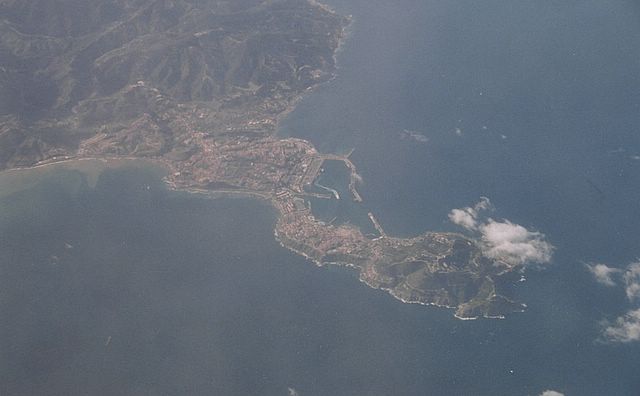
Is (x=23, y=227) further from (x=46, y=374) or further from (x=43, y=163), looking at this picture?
(x=46, y=374)

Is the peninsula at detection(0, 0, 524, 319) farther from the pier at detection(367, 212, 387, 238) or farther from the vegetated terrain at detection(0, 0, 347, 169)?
the vegetated terrain at detection(0, 0, 347, 169)

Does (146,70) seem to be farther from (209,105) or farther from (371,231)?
(371,231)

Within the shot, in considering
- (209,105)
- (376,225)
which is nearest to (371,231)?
(376,225)

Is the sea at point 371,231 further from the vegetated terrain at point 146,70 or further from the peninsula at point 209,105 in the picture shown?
the vegetated terrain at point 146,70

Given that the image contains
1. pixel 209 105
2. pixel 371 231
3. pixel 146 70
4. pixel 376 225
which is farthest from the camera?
pixel 146 70

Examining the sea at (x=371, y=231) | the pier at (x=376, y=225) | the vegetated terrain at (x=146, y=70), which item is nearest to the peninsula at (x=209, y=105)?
the pier at (x=376, y=225)

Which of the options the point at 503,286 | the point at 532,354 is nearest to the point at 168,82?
the point at 503,286
